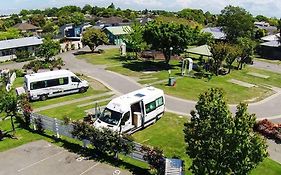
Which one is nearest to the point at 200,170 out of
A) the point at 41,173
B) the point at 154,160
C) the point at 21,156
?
the point at 154,160

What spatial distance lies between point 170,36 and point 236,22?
1138 inches

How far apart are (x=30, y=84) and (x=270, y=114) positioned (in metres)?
22.2

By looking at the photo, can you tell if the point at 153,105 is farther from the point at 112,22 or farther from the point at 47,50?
the point at 112,22

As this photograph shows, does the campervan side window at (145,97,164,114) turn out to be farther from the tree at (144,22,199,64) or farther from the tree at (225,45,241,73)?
the tree at (225,45,241,73)

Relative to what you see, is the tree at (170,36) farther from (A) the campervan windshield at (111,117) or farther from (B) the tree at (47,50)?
(A) the campervan windshield at (111,117)

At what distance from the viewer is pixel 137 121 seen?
81.9 ft

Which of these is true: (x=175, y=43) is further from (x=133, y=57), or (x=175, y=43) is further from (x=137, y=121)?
(x=137, y=121)

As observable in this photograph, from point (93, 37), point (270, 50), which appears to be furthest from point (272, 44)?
point (93, 37)

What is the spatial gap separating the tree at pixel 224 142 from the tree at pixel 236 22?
184 feet

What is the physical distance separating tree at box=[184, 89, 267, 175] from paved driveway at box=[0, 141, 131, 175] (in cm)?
621

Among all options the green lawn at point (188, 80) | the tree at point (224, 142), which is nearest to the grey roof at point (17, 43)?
the green lawn at point (188, 80)

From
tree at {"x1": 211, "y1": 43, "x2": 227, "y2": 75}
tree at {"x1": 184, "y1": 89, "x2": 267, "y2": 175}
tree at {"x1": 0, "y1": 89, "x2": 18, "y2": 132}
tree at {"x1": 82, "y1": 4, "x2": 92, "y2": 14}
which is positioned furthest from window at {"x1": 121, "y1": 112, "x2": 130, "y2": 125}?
tree at {"x1": 82, "y1": 4, "x2": 92, "y2": 14}

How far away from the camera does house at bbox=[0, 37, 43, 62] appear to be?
59.3m

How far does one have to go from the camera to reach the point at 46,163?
69.5 feet
